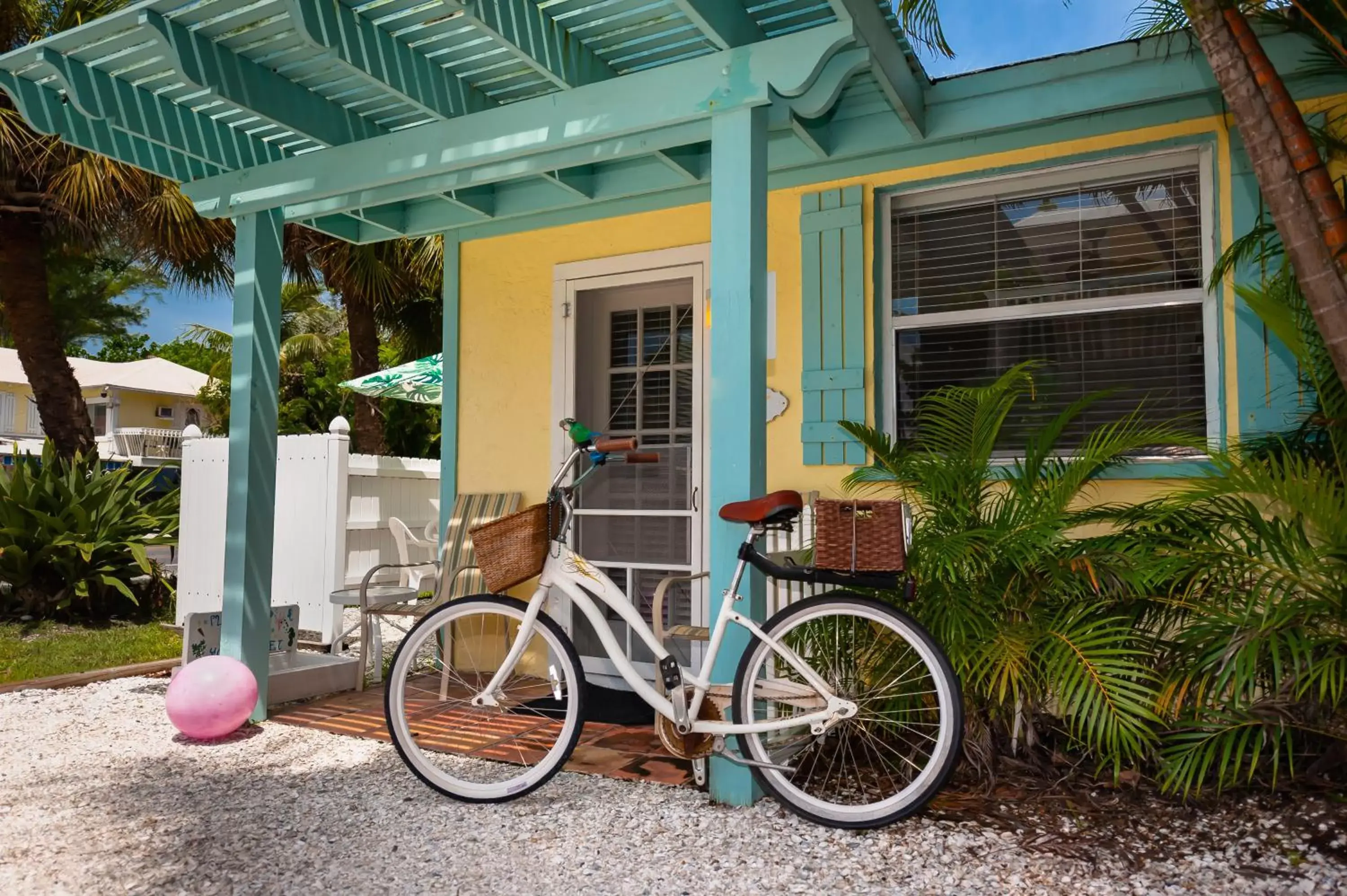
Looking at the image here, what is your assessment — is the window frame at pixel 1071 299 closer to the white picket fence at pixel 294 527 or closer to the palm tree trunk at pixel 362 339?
the white picket fence at pixel 294 527

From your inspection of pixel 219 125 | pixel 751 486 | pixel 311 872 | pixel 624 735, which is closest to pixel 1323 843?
pixel 751 486

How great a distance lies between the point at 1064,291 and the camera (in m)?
3.72

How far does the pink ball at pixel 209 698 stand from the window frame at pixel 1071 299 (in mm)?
2796

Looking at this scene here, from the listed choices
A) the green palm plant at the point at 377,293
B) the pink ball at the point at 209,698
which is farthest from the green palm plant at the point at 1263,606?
the green palm plant at the point at 377,293

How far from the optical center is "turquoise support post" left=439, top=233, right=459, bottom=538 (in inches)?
201

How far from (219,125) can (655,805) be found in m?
3.28

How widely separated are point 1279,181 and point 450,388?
3.90 metres

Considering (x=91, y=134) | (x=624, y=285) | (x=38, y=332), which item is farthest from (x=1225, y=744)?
(x=38, y=332)

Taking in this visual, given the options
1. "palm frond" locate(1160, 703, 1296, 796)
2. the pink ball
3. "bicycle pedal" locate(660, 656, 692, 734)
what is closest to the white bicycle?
"bicycle pedal" locate(660, 656, 692, 734)

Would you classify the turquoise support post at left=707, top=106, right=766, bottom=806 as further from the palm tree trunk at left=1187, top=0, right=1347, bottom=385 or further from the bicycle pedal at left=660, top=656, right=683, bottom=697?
the palm tree trunk at left=1187, top=0, right=1347, bottom=385

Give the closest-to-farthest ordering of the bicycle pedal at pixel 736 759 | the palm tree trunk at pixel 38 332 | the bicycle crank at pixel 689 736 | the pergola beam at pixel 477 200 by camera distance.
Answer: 1. the bicycle pedal at pixel 736 759
2. the bicycle crank at pixel 689 736
3. the pergola beam at pixel 477 200
4. the palm tree trunk at pixel 38 332

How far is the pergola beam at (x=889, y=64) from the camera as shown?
2.83 meters

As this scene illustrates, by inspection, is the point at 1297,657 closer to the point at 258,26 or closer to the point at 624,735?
the point at 624,735

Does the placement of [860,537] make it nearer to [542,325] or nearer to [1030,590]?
[1030,590]
